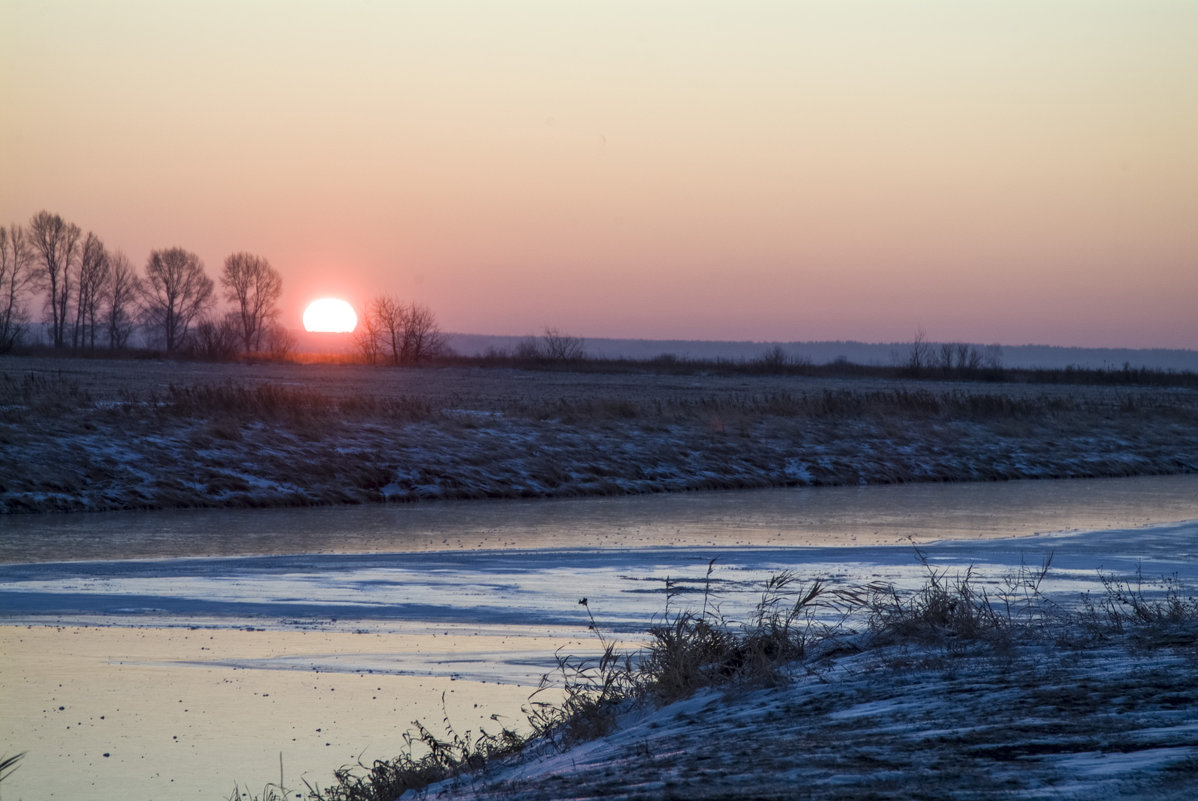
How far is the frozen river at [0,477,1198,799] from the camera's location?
7926mm

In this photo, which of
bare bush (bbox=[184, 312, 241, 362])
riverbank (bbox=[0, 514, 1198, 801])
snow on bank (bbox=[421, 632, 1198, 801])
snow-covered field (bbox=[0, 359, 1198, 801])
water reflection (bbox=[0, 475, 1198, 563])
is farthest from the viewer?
bare bush (bbox=[184, 312, 241, 362])

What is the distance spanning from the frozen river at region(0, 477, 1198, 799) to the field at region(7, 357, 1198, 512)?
1.85 m

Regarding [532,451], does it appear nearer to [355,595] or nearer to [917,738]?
[355,595]

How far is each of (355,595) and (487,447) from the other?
50.9 ft

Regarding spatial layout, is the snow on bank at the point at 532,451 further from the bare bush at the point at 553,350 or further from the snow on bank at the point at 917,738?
the bare bush at the point at 553,350

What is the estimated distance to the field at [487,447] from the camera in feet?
77.3

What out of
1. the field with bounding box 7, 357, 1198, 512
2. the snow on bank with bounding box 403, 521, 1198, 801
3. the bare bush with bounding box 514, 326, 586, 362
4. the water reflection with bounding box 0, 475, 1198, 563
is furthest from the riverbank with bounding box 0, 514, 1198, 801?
the bare bush with bounding box 514, 326, 586, 362

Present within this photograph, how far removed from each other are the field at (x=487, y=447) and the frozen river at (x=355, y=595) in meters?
1.85

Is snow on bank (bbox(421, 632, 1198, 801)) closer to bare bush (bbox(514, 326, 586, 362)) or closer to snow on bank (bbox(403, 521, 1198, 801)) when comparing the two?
snow on bank (bbox(403, 521, 1198, 801))

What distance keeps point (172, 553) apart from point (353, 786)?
438 inches

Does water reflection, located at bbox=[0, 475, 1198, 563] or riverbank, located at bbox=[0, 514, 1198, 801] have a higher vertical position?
riverbank, located at bbox=[0, 514, 1198, 801]

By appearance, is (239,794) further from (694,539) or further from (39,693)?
(694,539)

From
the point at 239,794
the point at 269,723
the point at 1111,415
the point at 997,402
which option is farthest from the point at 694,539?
the point at 1111,415

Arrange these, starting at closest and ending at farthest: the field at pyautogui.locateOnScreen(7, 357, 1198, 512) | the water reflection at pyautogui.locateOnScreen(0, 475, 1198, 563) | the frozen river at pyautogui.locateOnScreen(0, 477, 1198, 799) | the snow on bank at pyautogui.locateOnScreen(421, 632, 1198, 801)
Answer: the snow on bank at pyautogui.locateOnScreen(421, 632, 1198, 801) → the frozen river at pyautogui.locateOnScreen(0, 477, 1198, 799) → the water reflection at pyautogui.locateOnScreen(0, 475, 1198, 563) → the field at pyautogui.locateOnScreen(7, 357, 1198, 512)
